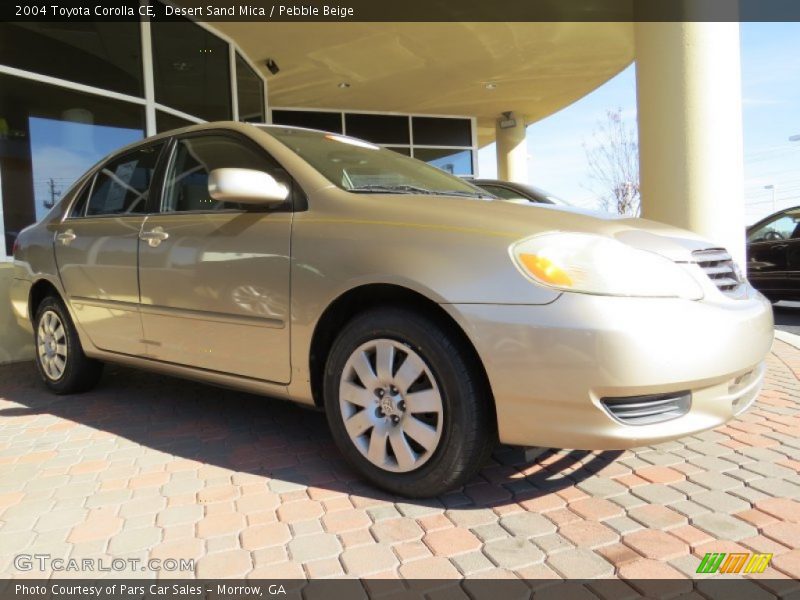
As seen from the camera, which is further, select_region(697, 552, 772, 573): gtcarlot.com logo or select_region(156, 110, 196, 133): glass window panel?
select_region(156, 110, 196, 133): glass window panel

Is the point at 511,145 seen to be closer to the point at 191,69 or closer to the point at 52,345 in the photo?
the point at 191,69

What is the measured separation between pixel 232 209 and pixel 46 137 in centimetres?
518

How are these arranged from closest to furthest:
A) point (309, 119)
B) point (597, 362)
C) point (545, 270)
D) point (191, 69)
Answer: point (597, 362), point (545, 270), point (191, 69), point (309, 119)

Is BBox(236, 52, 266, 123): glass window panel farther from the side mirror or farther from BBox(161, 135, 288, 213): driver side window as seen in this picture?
the side mirror

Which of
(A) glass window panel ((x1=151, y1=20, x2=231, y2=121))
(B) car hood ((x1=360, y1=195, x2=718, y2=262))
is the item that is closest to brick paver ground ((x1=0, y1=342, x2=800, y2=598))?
(B) car hood ((x1=360, y1=195, x2=718, y2=262))

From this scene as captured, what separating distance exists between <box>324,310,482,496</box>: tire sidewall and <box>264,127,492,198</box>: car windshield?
71 cm

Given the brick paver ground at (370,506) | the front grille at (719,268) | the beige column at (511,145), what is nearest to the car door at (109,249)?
the brick paver ground at (370,506)

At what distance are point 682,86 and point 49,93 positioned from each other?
21.2 feet

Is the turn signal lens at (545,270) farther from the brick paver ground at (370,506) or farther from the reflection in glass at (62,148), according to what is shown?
the reflection in glass at (62,148)

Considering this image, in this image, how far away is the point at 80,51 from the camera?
7176mm

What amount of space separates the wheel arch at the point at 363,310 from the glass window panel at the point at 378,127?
12.4 m

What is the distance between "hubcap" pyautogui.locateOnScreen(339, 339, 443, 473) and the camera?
7.73ft

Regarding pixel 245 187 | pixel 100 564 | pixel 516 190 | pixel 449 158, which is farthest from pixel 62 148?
pixel 449 158
